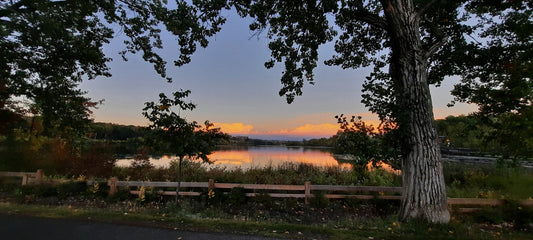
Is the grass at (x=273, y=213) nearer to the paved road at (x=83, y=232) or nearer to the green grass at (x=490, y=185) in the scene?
the green grass at (x=490, y=185)

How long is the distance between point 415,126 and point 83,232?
292 inches

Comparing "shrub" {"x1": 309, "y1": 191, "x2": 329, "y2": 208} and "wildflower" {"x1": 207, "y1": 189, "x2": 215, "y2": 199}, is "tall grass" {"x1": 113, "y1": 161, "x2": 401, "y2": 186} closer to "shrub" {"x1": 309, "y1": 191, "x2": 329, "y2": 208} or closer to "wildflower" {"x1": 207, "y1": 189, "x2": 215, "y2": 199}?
"wildflower" {"x1": 207, "y1": 189, "x2": 215, "y2": 199}

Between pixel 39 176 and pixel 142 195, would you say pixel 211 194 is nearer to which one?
pixel 142 195

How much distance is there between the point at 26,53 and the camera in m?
8.34

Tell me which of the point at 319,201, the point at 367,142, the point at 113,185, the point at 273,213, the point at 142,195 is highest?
the point at 367,142

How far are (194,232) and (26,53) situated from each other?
1038 cm

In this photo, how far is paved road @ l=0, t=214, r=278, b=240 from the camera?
3.90 m

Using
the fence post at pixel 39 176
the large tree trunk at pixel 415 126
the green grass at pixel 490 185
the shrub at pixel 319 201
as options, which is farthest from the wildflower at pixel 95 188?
the green grass at pixel 490 185

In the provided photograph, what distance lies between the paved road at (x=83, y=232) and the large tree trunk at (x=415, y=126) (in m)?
3.82

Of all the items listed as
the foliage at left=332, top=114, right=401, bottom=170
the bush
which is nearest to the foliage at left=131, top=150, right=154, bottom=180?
the bush

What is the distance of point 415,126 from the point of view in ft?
16.0

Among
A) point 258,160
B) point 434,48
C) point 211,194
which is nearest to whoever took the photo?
point 434,48

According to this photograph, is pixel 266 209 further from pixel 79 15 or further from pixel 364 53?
pixel 79 15

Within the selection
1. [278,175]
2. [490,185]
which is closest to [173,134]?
[278,175]
